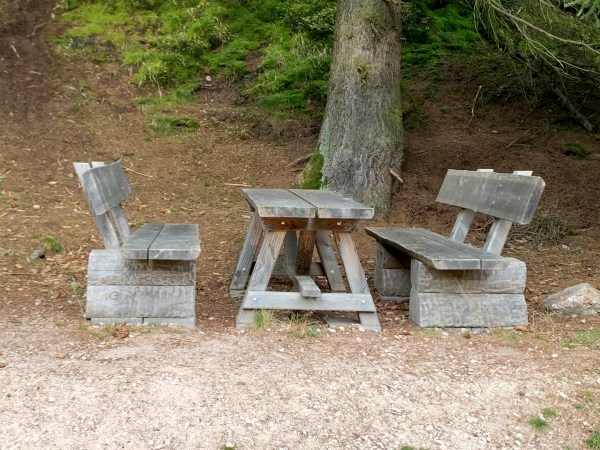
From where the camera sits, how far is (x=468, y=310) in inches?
193

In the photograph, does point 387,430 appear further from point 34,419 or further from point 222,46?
point 222,46

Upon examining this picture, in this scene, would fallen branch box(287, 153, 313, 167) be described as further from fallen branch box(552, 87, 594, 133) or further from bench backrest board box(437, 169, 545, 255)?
fallen branch box(552, 87, 594, 133)

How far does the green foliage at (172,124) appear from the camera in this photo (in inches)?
413

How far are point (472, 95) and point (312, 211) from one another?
720 cm

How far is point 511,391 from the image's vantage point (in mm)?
3822

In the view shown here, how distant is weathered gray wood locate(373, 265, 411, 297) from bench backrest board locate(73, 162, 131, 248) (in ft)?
7.30

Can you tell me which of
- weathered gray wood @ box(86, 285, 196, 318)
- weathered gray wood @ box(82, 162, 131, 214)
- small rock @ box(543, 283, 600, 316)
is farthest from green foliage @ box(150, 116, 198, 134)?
small rock @ box(543, 283, 600, 316)

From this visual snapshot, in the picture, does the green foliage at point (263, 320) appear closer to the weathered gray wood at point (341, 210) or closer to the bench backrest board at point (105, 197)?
the weathered gray wood at point (341, 210)

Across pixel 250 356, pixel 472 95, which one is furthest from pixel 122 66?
pixel 250 356

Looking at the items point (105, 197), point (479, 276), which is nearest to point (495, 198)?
point (479, 276)

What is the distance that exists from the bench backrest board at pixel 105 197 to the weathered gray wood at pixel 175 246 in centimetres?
32

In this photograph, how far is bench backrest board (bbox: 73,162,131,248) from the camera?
4.54 metres

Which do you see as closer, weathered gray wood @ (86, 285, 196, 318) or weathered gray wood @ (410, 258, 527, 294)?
weathered gray wood @ (86, 285, 196, 318)


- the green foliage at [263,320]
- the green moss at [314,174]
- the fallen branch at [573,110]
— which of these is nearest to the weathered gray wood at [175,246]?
the green foliage at [263,320]
